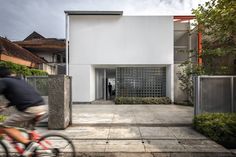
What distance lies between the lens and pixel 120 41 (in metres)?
18.3

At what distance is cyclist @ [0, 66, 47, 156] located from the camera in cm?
459

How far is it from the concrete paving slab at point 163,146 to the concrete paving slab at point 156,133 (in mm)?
496

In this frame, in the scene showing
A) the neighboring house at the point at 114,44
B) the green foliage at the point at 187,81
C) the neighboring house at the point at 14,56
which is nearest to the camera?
the neighboring house at the point at 14,56

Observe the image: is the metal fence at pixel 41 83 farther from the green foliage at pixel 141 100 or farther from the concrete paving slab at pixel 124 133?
the green foliage at pixel 141 100

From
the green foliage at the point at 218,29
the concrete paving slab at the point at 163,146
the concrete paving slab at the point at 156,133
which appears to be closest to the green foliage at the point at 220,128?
the concrete paving slab at the point at 156,133

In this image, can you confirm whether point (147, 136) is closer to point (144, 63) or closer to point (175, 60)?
point (144, 63)

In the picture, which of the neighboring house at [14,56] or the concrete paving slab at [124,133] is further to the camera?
the neighboring house at [14,56]

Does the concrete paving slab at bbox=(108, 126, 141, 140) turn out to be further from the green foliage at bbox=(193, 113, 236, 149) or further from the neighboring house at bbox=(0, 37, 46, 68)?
the neighboring house at bbox=(0, 37, 46, 68)

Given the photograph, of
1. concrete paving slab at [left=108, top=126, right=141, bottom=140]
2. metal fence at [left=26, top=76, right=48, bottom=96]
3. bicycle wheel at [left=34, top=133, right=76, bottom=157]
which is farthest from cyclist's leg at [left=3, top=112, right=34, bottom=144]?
metal fence at [left=26, top=76, right=48, bottom=96]

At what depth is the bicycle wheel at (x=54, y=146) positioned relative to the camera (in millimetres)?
4848

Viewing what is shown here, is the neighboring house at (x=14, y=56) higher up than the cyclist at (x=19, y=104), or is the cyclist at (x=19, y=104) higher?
the neighboring house at (x=14, y=56)

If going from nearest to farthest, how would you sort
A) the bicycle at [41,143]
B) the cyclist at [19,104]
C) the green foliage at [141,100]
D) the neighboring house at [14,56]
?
the cyclist at [19,104] → the bicycle at [41,143] → the neighboring house at [14,56] → the green foliage at [141,100]

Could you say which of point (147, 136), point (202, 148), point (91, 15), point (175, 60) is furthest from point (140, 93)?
point (202, 148)

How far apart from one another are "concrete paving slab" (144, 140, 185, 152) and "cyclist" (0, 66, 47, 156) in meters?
3.13
